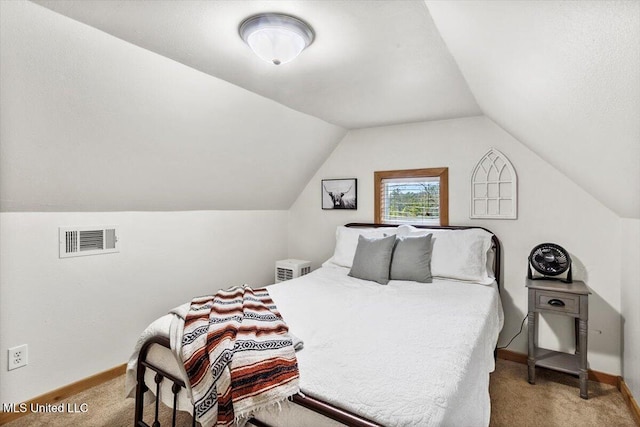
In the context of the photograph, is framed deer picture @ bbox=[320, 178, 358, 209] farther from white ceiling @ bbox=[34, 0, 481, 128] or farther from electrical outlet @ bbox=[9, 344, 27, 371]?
electrical outlet @ bbox=[9, 344, 27, 371]

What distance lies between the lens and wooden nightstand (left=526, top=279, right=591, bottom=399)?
7.82 feet

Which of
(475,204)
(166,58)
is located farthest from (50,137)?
(475,204)

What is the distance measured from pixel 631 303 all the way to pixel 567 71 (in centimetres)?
212

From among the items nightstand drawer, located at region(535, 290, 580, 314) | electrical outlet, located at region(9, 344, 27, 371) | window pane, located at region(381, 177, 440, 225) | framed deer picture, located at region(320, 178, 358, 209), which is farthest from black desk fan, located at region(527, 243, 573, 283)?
electrical outlet, located at region(9, 344, 27, 371)

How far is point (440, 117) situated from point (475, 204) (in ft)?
2.95

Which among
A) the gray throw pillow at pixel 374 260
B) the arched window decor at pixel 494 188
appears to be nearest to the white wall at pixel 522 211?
the arched window decor at pixel 494 188

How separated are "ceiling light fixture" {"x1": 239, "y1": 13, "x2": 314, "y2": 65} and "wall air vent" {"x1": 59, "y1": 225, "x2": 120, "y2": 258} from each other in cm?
182

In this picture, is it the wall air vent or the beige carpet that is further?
the wall air vent

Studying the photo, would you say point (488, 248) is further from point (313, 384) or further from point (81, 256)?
point (81, 256)

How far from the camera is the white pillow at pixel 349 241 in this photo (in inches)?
128

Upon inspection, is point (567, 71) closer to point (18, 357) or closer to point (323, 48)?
point (323, 48)

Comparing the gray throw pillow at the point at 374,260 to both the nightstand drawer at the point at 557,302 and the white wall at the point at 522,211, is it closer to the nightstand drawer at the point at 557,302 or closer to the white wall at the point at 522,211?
the white wall at the point at 522,211

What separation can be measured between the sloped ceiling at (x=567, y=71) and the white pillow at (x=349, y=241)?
1.50 meters

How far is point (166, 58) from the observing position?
2039mm
